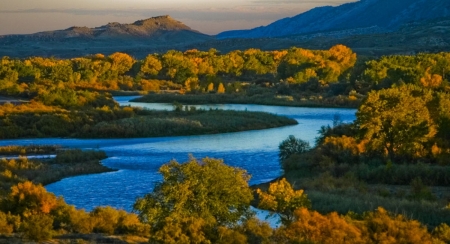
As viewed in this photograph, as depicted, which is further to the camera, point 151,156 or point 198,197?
point 151,156

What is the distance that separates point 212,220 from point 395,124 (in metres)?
18.2

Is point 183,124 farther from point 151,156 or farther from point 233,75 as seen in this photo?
point 233,75

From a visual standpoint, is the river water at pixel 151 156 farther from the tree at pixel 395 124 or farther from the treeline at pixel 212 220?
the treeline at pixel 212 220

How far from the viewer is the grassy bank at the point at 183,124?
58.5m

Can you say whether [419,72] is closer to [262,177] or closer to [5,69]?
Result: [262,177]

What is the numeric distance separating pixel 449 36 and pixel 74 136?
13707 cm

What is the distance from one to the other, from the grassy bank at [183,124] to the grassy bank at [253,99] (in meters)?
18.3

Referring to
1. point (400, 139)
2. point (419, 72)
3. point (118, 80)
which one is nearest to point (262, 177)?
point (400, 139)

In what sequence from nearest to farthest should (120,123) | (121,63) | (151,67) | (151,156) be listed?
(151,156) → (120,123) → (151,67) → (121,63)

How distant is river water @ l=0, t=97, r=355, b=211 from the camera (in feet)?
112

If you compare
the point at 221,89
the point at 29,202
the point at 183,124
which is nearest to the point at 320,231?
the point at 29,202

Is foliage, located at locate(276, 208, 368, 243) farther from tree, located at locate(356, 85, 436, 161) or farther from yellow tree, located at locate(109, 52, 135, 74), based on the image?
yellow tree, located at locate(109, 52, 135, 74)

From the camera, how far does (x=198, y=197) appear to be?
2122 centimetres

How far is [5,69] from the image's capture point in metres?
99.0
